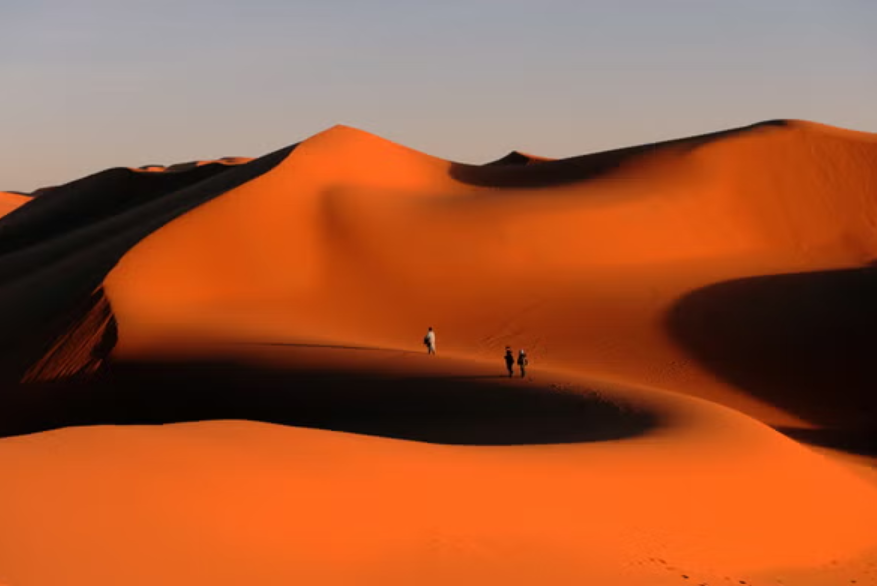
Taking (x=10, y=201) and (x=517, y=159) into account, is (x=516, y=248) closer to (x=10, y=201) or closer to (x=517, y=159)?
(x=517, y=159)

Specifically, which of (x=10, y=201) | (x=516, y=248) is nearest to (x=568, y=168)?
(x=516, y=248)

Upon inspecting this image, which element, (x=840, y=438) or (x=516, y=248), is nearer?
(x=840, y=438)

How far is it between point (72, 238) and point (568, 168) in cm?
2131

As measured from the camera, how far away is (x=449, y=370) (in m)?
21.6

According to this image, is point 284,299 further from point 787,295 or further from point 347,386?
point 787,295

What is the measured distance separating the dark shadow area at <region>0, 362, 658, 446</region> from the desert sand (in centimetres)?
9

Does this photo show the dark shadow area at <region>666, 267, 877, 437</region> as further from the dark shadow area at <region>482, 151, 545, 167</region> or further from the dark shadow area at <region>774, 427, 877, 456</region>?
the dark shadow area at <region>482, 151, 545, 167</region>

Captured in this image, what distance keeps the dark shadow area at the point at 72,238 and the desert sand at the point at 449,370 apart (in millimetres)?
204

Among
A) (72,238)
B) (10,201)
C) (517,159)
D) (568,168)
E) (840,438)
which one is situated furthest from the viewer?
(10,201)

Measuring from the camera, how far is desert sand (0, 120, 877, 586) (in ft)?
32.3

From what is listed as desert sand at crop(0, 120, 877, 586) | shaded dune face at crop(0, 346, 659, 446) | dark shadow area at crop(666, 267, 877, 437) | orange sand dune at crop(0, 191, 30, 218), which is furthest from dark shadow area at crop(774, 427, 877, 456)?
orange sand dune at crop(0, 191, 30, 218)

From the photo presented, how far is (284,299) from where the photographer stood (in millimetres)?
32188

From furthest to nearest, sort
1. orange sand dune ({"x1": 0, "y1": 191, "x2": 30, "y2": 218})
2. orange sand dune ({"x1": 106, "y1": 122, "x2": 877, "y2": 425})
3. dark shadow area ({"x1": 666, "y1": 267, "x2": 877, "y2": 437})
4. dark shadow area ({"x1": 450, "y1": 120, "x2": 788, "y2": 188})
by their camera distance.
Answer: orange sand dune ({"x1": 0, "y1": 191, "x2": 30, "y2": 218}) → dark shadow area ({"x1": 450, "y1": 120, "x2": 788, "y2": 188}) → orange sand dune ({"x1": 106, "y1": 122, "x2": 877, "y2": 425}) → dark shadow area ({"x1": 666, "y1": 267, "x2": 877, "y2": 437})

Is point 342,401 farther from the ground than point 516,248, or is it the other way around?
point 342,401
